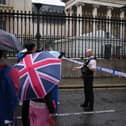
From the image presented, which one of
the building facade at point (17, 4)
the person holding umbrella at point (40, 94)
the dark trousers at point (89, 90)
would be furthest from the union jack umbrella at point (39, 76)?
the building facade at point (17, 4)

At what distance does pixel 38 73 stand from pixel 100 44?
16.5m

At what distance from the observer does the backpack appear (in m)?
4.33

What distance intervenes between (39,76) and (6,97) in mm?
707

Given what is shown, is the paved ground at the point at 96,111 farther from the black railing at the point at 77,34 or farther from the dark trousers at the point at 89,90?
the black railing at the point at 77,34

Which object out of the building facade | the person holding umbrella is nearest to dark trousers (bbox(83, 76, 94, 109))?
the person holding umbrella

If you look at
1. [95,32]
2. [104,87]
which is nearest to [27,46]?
[104,87]

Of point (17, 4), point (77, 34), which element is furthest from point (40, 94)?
point (17, 4)

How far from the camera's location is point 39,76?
496 cm

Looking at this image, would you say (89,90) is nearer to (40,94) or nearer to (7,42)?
(40,94)

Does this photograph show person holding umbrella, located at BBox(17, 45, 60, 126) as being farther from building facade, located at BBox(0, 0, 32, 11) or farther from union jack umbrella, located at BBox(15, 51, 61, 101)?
building facade, located at BBox(0, 0, 32, 11)

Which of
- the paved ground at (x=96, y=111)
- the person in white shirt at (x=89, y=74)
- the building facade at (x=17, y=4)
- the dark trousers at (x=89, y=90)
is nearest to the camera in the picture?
the paved ground at (x=96, y=111)

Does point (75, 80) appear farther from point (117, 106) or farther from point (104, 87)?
point (117, 106)

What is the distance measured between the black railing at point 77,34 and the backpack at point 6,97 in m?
14.9

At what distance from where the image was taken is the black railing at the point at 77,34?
64.9ft
